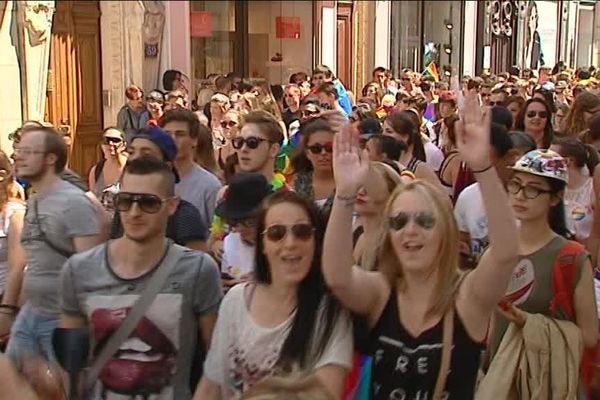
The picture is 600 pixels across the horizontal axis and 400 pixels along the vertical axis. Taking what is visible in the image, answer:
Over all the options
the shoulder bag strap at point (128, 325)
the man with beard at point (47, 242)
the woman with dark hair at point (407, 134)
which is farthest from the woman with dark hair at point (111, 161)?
the shoulder bag strap at point (128, 325)

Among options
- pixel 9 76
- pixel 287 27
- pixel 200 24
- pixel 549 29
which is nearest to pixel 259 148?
pixel 9 76

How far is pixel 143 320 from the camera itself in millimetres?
3467

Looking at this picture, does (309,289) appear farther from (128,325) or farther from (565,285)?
(565,285)

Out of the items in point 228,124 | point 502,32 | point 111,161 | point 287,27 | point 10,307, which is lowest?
point 10,307

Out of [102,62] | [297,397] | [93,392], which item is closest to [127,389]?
[93,392]

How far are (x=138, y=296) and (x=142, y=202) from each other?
0.37 meters

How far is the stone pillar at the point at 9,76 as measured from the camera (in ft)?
38.4

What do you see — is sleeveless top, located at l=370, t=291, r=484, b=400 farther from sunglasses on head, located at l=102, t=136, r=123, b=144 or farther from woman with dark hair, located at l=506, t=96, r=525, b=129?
woman with dark hair, located at l=506, t=96, r=525, b=129

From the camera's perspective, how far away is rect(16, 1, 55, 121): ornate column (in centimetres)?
1199

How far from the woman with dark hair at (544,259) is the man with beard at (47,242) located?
1910mm

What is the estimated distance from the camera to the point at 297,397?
83.7 inches

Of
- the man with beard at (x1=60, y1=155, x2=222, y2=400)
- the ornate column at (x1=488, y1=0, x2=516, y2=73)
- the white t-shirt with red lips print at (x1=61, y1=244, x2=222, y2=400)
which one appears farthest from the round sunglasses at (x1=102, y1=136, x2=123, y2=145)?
the ornate column at (x1=488, y1=0, x2=516, y2=73)

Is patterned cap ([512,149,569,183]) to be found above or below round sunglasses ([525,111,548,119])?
below

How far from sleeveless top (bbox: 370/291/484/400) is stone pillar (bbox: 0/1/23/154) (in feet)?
30.8
